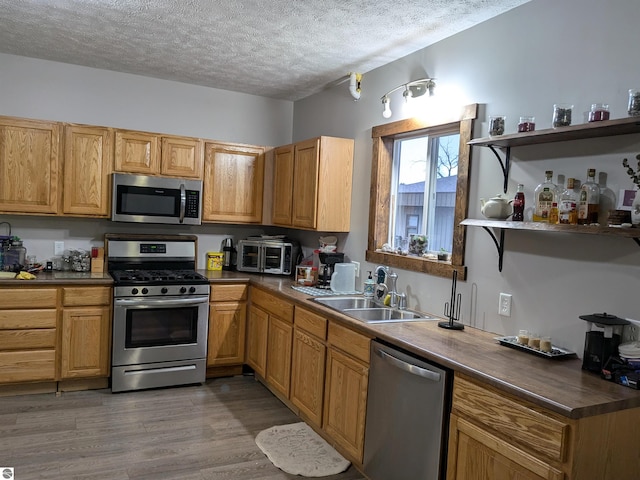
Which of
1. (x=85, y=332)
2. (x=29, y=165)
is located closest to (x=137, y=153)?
(x=29, y=165)

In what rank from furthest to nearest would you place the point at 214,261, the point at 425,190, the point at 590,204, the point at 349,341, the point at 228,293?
the point at 214,261 < the point at 228,293 < the point at 425,190 < the point at 349,341 < the point at 590,204

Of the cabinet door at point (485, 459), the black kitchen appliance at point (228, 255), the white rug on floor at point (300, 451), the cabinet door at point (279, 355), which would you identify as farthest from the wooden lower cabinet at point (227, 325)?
the cabinet door at point (485, 459)

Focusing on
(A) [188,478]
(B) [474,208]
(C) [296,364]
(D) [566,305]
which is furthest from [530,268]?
(A) [188,478]

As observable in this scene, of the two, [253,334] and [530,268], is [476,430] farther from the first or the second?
[253,334]

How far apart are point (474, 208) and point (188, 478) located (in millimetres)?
2129

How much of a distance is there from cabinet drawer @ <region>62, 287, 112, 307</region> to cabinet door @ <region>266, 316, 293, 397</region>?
49.2 inches

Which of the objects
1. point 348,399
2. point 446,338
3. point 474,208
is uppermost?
point 474,208

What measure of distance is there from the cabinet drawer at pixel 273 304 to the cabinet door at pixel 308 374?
17cm

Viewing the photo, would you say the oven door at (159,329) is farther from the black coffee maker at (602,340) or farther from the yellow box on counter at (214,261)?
the black coffee maker at (602,340)

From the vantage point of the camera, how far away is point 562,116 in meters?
2.26

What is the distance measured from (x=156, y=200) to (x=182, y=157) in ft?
1.42

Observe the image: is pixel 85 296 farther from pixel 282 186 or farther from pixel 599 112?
pixel 599 112

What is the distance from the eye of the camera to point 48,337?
3.76m

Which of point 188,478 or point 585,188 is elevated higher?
point 585,188
